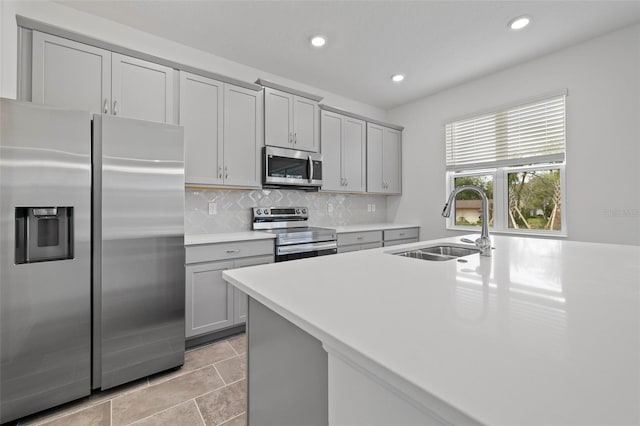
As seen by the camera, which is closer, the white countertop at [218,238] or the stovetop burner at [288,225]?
the white countertop at [218,238]

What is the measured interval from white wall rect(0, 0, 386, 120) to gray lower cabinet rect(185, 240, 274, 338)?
1.56 meters

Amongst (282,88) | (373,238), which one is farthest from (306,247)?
(282,88)

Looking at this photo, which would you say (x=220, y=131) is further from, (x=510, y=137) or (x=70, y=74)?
(x=510, y=137)

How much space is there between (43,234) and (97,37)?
5.27 feet

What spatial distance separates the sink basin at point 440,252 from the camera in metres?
1.79

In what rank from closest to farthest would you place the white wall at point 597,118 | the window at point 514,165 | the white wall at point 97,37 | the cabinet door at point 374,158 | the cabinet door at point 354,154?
the white wall at point 97,37
the white wall at point 597,118
the window at point 514,165
the cabinet door at point 354,154
the cabinet door at point 374,158

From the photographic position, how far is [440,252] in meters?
1.95

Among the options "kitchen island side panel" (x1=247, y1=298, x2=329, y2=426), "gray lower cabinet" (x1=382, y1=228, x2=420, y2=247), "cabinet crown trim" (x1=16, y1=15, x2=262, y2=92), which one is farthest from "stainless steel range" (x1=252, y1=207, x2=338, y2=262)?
"kitchen island side panel" (x1=247, y1=298, x2=329, y2=426)

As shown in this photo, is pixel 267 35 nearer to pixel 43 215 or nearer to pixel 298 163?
pixel 298 163

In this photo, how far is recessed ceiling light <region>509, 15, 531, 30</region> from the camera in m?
2.34

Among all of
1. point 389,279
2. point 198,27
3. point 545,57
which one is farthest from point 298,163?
point 545,57

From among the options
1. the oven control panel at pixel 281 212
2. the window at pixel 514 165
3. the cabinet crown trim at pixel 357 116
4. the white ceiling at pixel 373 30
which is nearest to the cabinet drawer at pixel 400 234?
the window at pixel 514 165

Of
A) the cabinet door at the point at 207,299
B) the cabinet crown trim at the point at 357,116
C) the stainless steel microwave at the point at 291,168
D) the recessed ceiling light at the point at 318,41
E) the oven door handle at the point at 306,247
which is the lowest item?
the cabinet door at the point at 207,299

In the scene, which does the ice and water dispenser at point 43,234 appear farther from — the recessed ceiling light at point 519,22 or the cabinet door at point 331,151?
the recessed ceiling light at point 519,22
